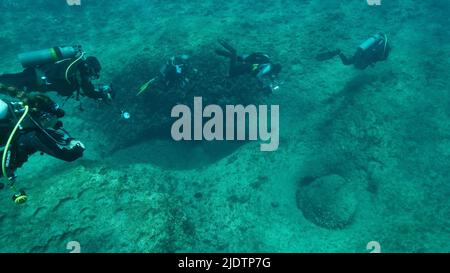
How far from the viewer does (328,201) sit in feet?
18.4

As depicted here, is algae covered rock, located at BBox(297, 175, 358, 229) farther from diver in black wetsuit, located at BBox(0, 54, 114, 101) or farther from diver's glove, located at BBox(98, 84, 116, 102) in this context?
diver in black wetsuit, located at BBox(0, 54, 114, 101)

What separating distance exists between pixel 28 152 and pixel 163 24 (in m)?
8.94

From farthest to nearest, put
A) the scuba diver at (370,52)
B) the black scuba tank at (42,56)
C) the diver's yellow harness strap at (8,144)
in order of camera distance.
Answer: the scuba diver at (370,52) < the black scuba tank at (42,56) < the diver's yellow harness strap at (8,144)

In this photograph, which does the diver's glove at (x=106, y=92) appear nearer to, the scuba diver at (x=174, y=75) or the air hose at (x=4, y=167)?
the scuba diver at (x=174, y=75)

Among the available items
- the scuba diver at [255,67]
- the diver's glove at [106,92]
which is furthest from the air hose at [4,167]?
the scuba diver at [255,67]

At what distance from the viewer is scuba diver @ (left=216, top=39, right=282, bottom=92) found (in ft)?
24.9

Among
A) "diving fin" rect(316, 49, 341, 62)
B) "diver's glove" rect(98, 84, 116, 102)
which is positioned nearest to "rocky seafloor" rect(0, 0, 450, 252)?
"diving fin" rect(316, 49, 341, 62)

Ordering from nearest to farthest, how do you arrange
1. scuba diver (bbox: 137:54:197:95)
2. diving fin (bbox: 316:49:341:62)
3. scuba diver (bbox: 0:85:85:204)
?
scuba diver (bbox: 0:85:85:204) < scuba diver (bbox: 137:54:197:95) < diving fin (bbox: 316:49:341:62)

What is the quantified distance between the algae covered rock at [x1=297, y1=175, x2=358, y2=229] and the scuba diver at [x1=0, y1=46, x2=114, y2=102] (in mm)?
4410

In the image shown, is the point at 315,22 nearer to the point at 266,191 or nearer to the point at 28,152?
the point at 266,191

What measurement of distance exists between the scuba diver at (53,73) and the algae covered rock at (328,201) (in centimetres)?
441

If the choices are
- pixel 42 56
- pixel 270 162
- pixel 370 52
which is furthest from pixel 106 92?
pixel 370 52

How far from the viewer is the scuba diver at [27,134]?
312cm

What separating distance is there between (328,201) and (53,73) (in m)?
5.40
